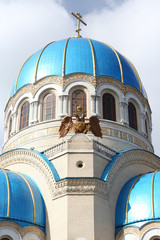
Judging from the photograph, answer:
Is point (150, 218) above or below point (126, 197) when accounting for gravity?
below

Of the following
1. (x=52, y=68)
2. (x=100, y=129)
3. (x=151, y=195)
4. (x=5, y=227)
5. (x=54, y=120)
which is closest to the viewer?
(x=5, y=227)

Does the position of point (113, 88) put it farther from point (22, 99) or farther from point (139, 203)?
point (139, 203)

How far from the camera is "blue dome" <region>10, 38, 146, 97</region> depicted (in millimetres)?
24000

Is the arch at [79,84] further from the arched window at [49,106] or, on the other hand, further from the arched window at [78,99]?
→ the arched window at [49,106]

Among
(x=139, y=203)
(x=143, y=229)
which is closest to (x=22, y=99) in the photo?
(x=139, y=203)

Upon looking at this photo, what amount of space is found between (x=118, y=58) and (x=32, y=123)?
20.6 ft

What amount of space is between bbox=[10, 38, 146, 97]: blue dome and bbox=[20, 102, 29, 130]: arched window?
1224 mm

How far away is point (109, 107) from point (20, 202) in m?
7.94

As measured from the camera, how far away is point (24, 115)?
79.4 feet

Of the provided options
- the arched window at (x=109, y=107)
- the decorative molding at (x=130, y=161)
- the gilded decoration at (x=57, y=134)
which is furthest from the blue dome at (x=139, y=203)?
the arched window at (x=109, y=107)

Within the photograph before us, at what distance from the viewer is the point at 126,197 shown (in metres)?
18.9

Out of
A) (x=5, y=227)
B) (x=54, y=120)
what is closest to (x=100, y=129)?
(x=54, y=120)

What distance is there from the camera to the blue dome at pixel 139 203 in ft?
57.8

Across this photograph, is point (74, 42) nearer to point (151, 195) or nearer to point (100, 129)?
point (100, 129)
